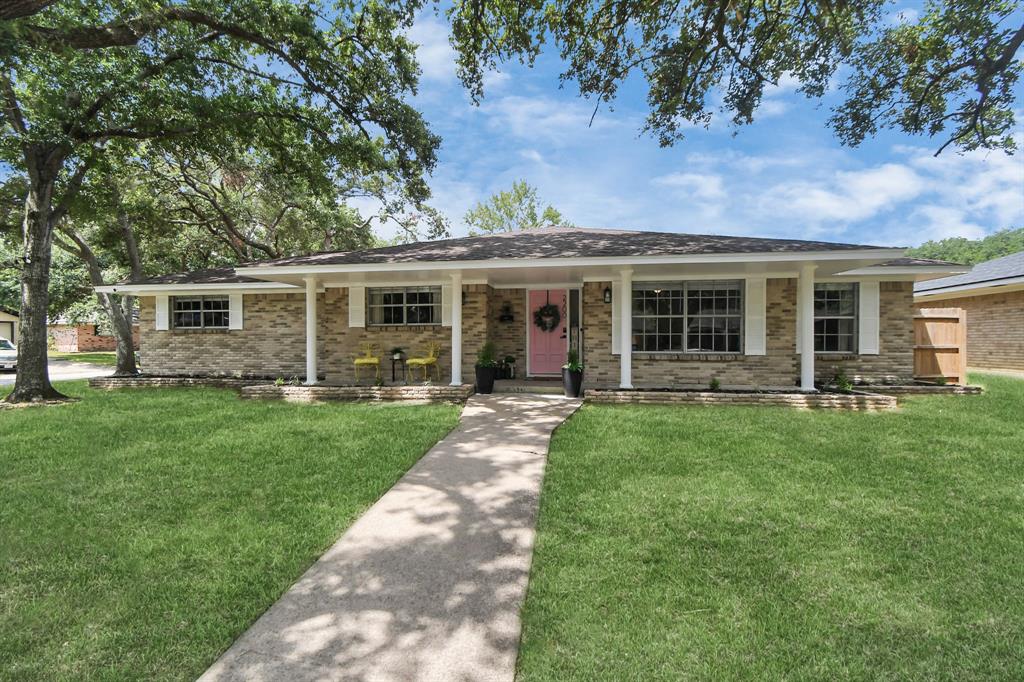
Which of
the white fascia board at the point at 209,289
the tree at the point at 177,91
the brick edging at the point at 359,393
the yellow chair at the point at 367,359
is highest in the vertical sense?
the tree at the point at 177,91

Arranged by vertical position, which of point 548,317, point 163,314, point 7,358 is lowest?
point 7,358

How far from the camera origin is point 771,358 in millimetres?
9578

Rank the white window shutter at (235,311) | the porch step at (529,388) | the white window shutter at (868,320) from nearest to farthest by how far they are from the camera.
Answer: the porch step at (529,388) < the white window shutter at (868,320) < the white window shutter at (235,311)

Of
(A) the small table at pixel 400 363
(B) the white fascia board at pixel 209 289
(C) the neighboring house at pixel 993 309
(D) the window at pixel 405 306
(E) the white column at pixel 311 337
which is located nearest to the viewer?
(E) the white column at pixel 311 337

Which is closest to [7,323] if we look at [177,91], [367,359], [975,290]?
[177,91]

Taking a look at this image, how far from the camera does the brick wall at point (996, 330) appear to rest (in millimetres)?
13336

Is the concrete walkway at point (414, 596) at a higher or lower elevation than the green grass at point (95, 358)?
lower

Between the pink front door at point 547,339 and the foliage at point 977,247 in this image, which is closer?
the pink front door at point 547,339

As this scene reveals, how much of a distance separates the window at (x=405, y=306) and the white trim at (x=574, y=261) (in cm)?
185

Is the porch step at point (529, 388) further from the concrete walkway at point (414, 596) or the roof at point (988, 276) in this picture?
the roof at point (988, 276)

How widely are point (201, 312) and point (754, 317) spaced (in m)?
13.7

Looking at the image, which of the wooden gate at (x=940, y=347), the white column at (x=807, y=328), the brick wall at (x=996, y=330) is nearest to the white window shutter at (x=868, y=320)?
the wooden gate at (x=940, y=347)

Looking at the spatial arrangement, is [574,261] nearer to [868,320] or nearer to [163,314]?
[868,320]

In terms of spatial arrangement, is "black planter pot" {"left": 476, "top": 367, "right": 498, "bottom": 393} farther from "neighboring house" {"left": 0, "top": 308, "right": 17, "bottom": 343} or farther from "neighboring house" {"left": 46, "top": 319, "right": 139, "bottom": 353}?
"neighboring house" {"left": 0, "top": 308, "right": 17, "bottom": 343}
